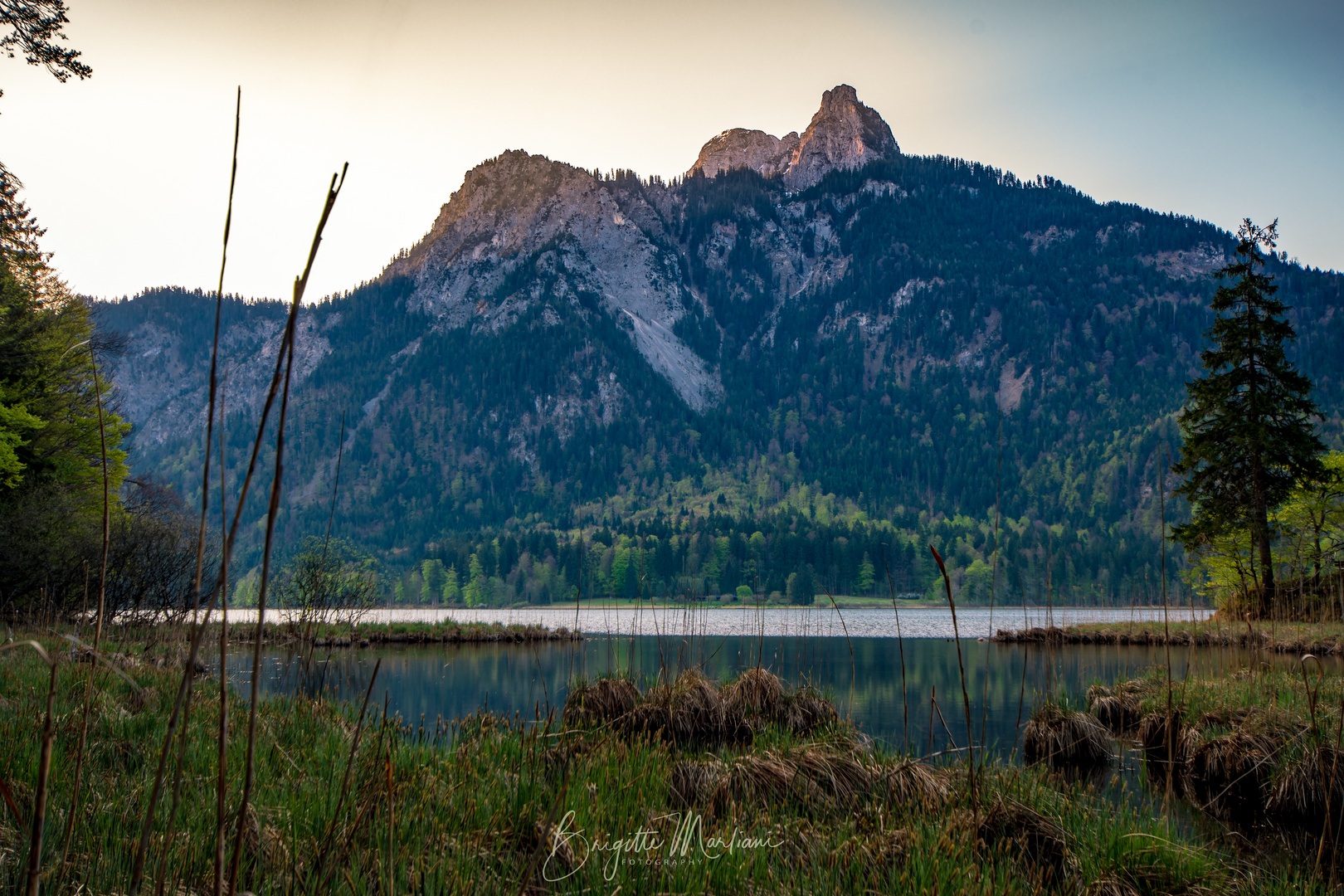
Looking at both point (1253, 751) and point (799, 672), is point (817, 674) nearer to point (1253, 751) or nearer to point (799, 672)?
point (799, 672)

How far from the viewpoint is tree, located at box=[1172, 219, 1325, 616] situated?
1076 inches

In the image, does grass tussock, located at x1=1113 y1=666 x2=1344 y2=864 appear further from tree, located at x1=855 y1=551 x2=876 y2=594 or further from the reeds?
tree, located at x1=855 y1=551 x2=876 y2=594

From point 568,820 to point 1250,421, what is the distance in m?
31.4

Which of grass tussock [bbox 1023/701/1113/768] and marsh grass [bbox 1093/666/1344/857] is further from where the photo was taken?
grass tussock [bbox 1023/701/1113/768]

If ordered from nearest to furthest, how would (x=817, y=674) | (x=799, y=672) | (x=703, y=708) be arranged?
(x=703, y=708)
(x=799, y=672)
(x=817, y=674)

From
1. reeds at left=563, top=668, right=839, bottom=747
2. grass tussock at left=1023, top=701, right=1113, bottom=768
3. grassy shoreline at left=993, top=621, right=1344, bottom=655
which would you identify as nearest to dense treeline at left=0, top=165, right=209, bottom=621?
reeds at left=563, top=668, right=839, bottom=747

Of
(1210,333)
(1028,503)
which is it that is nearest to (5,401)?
(1210,333)

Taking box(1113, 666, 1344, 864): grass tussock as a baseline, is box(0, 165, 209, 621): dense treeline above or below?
above

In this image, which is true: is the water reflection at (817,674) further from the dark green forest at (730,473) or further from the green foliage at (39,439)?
the dark green forest at (730,473)

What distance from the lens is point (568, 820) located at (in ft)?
15.5

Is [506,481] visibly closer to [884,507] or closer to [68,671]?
[884,507]

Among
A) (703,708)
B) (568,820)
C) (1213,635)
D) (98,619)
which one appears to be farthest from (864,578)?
(98,619)

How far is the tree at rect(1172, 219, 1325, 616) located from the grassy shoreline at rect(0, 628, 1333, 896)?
25401 millimetres

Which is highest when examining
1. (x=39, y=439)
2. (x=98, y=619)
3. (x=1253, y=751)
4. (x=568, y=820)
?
(x=39, y=439)
